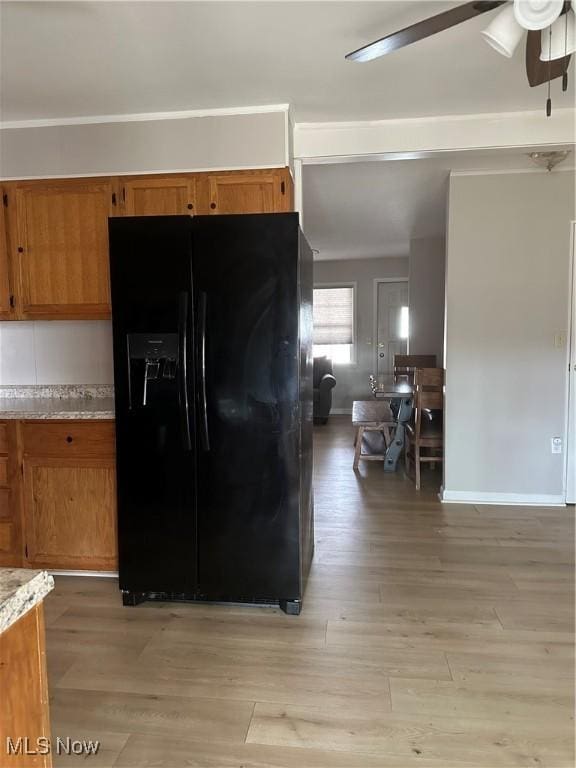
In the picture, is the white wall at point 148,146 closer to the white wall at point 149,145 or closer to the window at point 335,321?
the white wall at point 149,145

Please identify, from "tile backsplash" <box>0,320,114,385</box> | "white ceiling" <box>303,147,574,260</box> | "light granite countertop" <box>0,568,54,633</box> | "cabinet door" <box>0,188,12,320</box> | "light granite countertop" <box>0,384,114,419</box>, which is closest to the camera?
"light granite countertop" <box>0,568,54,633</box>

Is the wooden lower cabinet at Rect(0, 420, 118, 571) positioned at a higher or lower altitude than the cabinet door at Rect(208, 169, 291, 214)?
lower

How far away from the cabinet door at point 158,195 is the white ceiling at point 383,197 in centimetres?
113

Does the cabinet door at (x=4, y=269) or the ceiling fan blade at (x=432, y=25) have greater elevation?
the ceiling fan blade at (x=432, y=25)

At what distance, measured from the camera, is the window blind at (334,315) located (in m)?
8.12

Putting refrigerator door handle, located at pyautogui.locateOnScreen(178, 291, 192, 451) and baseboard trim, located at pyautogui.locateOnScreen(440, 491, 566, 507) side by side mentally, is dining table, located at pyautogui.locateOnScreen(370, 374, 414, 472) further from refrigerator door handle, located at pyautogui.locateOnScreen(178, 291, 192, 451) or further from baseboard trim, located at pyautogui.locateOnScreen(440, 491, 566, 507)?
refrigerator door handle, located at pyautogui.locateOnScreen(178, 291, 192, 451)

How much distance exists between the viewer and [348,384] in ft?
26.9

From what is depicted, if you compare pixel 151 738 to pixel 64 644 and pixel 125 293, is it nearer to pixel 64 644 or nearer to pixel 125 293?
pixel 64 644

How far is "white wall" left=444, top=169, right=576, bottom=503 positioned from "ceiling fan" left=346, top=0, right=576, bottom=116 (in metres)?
2.04

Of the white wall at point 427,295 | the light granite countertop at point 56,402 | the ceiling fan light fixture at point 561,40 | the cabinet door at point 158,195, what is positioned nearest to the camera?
the ceiling fan light fixture at point 561,40

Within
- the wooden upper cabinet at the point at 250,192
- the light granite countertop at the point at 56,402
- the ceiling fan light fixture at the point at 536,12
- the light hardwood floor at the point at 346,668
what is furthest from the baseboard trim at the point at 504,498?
the ceiling fan light fixture at the point at 536,12

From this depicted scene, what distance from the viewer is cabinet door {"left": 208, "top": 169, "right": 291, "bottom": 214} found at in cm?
268

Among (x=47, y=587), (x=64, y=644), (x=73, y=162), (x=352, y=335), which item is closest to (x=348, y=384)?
(x=352, y=335)

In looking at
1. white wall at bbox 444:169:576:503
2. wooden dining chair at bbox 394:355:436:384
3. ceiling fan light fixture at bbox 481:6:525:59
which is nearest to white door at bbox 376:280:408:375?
wooden dining chair at bbox 394:355:436:384
